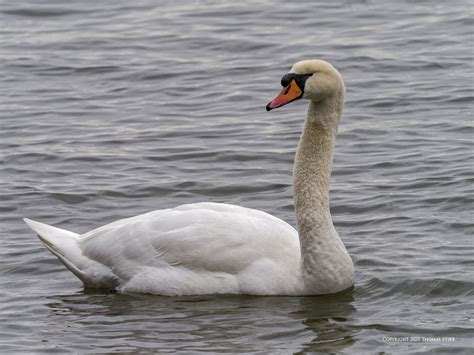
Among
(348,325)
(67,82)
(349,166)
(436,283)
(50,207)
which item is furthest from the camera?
(67,82)

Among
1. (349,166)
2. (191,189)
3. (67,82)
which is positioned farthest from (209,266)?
(67,82)

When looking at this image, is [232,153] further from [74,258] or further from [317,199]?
[317,199]

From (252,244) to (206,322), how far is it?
70cm

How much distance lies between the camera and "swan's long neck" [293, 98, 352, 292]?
29.7ft

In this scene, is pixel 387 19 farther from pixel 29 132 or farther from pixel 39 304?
pixel 39 304

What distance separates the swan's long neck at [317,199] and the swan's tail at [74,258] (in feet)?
4.93

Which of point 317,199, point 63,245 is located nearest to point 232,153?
point 63,245

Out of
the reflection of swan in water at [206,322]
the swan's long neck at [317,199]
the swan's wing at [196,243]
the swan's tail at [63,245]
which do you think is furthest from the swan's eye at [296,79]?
the swan's tail at [63,245]

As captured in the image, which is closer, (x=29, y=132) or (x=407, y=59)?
(x=29, y=132)

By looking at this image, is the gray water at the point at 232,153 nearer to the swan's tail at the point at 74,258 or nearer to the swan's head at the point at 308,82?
the swan's tail at the point at 74,258

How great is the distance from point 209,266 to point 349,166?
3.76 metres

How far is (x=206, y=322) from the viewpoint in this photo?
8.71 m

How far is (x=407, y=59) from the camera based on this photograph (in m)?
16.4

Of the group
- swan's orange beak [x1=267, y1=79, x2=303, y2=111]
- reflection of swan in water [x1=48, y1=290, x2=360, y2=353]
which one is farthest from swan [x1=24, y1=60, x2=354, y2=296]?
reflection of swan in water [x1=48, y1=290, x2=360, y2=353]
